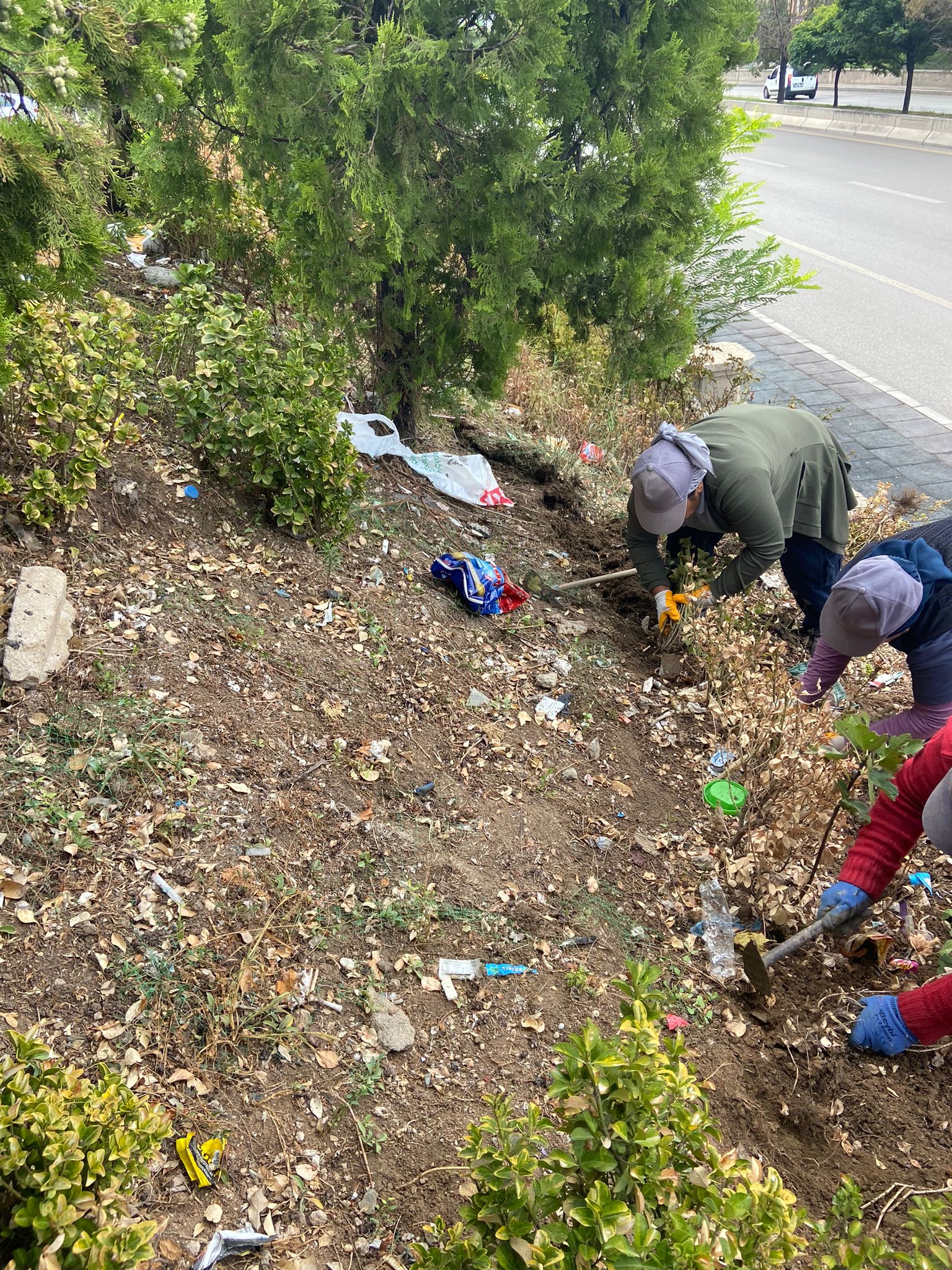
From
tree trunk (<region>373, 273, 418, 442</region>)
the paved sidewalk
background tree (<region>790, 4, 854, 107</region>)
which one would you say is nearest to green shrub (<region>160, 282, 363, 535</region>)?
tree trunk (<region>373, 273, 418, 442</region>)

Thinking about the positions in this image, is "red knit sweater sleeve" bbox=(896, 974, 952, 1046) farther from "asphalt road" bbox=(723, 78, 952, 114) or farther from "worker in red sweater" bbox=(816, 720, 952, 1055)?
"asphalt road" bbox=(723, 78, 952, 114)

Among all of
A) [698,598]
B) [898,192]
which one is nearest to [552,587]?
[698,598]

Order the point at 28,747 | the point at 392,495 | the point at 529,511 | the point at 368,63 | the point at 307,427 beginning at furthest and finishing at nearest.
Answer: the point at 529,511 < the point at 392,495 < the point at 307,427 < the point at 368,63 < the point at 28,747

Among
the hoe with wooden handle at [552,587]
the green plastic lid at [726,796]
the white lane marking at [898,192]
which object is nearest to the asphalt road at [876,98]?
the white lane marking at [898,192]

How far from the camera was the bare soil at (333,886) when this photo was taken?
208cm

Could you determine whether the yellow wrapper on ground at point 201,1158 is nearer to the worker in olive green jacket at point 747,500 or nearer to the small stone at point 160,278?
the worker in olive green jacket at point 747,500

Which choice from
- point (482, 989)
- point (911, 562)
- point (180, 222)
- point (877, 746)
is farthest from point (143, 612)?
point (180, 222)

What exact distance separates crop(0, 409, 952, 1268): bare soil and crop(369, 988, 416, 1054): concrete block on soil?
0.09ft

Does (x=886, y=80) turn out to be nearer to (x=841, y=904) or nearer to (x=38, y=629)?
(x=841, y=904)

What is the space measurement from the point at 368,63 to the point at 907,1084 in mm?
3842

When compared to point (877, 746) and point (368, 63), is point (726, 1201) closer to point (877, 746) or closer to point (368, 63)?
point (877, 746)

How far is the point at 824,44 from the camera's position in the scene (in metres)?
29.1

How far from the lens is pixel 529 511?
503cm

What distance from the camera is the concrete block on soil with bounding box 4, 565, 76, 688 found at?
8.53 feet
